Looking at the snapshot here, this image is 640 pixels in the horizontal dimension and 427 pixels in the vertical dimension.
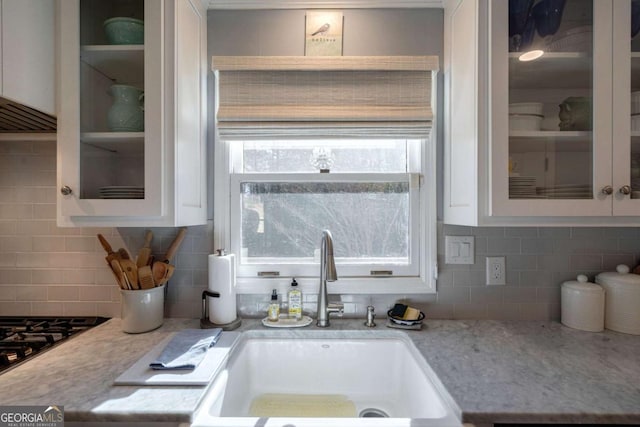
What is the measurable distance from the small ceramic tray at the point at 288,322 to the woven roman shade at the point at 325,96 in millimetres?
784

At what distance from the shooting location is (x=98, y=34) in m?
1.13

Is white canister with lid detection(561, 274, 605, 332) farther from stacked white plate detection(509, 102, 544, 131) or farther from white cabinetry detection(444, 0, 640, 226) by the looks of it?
stacked white plate detection(509, 102, 544, 131)

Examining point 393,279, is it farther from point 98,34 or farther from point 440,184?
point 98,34

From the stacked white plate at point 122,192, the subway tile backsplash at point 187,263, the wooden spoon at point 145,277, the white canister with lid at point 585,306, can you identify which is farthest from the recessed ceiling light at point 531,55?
the wooden spoon at point 145,277

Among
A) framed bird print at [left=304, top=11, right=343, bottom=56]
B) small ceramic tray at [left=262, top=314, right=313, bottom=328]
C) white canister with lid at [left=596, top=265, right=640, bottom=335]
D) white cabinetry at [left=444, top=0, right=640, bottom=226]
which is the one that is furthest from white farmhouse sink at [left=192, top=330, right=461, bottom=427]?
framed bird print at [left=304, top=11, right=343, bottom=56]

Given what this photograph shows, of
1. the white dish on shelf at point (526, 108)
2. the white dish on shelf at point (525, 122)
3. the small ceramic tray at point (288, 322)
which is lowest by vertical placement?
the small ceramic tray at point (288, 322)

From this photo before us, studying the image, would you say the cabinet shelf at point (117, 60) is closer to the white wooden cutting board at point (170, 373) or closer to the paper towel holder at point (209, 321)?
the paper towel holder at point (209, 321)

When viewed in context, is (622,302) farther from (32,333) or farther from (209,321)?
(32,333)

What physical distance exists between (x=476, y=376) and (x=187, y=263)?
1.18 metres

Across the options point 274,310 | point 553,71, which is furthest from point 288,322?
point 553,71

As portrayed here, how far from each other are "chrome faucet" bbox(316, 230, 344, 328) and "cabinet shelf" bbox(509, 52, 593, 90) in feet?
2.82

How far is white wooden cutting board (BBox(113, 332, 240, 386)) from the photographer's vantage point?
0.86 metres

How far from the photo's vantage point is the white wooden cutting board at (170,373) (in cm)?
86

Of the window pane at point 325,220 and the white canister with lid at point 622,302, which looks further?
the window pane at point 325,220
